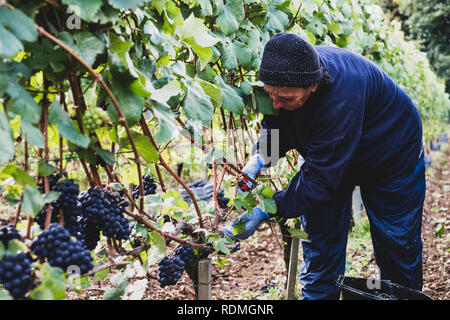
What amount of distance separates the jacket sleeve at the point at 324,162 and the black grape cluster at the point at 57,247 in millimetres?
1271

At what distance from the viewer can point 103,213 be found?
1.41 m

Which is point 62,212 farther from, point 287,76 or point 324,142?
point 324,142

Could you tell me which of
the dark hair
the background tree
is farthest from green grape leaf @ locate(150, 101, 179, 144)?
the background tree

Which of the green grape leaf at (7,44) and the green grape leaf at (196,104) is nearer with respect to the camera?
the green grape leaf at (7,44)

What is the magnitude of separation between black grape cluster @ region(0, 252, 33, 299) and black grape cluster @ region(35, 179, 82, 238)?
220 millimetres

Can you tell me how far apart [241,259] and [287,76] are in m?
3.25

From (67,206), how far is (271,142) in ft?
5.11

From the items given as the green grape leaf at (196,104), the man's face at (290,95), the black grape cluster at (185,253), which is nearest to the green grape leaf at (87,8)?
the green grape leaf at (196,104)

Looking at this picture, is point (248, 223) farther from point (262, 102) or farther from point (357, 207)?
point (357, 207)

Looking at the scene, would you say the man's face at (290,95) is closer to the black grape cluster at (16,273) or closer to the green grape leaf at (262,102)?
the green grape leaf at (262,102)

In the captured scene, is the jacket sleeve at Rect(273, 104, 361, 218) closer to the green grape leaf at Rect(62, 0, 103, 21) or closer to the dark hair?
the dark hair

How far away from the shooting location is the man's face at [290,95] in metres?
2.02
